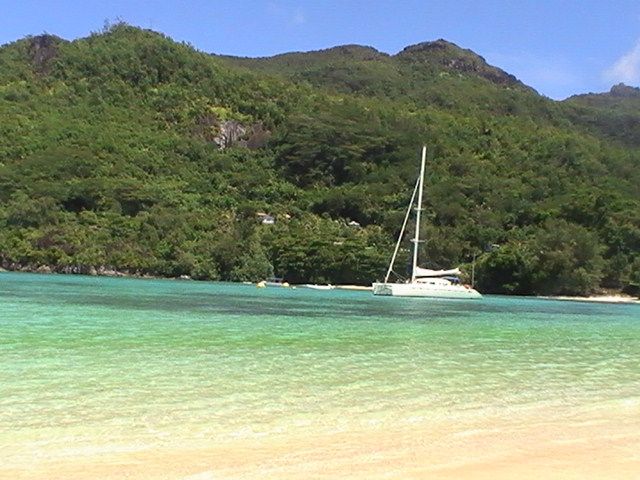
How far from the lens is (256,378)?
997 cm

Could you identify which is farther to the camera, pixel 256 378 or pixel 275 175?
pixel 275 175

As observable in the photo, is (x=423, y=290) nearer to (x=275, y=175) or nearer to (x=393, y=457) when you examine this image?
(x=393, y=457)

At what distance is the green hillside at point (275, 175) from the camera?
67.8 metres

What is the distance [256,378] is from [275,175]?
92098mm

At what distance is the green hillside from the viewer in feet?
222

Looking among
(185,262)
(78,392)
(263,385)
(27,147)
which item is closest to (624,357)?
(263,385)

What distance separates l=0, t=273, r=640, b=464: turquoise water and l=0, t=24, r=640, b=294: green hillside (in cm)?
4666

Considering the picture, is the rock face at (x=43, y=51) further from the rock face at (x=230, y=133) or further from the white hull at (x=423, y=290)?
the white hull at (x=423, y=290)

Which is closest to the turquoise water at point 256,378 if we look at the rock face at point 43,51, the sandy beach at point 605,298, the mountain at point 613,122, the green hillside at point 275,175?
the sandy beach at point 605,298

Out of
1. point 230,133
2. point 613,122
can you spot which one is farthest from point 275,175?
point 613,122

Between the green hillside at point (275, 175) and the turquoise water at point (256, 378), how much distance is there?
153ft

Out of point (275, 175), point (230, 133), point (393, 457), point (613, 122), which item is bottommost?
point (393, 457)

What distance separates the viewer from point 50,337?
46.2 feet

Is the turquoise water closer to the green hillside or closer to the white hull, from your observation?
the white hull
